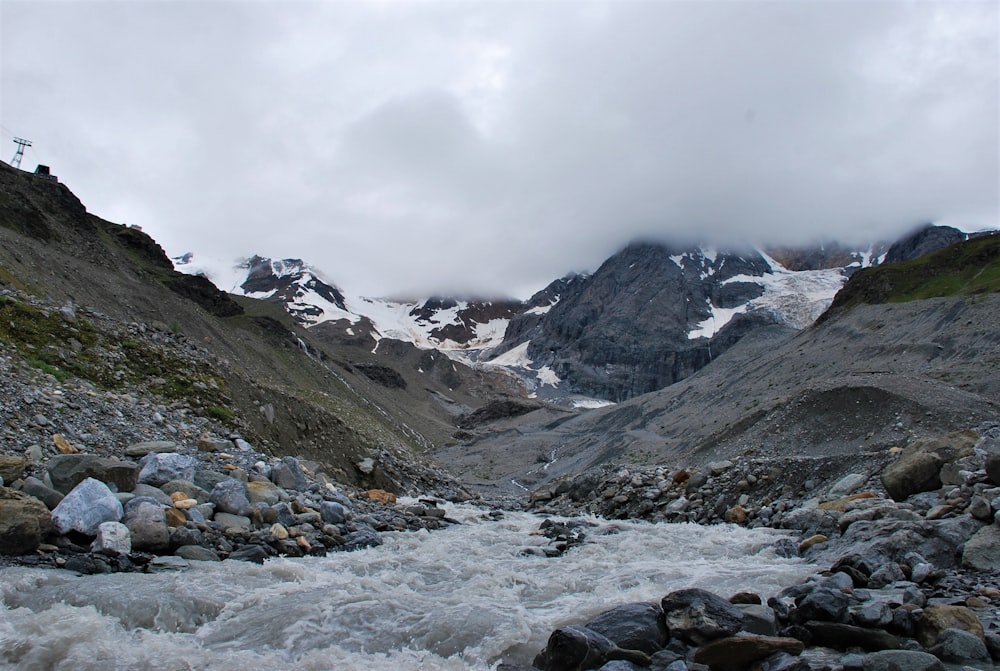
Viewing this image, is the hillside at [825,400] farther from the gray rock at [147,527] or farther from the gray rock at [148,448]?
the gray rock at [148,448]

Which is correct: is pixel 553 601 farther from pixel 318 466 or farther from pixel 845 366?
pixel 845 366

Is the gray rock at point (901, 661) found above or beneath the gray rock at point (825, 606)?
beneath

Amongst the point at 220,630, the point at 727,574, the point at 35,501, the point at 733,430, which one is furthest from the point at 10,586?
the point at 733,430

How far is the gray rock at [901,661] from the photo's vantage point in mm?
6754

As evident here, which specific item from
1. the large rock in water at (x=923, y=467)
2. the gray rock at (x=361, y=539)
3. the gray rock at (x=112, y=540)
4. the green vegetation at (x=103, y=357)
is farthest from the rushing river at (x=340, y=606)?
the green vegetation at (x=103, y=357)

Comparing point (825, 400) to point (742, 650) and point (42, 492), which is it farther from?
point (42, 492)

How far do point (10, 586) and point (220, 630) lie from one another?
10.4ft

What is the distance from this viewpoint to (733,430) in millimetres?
34156

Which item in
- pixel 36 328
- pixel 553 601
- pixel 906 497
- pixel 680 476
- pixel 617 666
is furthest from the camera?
pixel 680 476

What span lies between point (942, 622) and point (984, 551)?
371cm

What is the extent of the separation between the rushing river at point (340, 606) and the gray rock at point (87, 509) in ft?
3.99

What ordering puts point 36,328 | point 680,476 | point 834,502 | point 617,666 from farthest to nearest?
point 680,476 → point 36,328 → point 834,502 → point 617,666

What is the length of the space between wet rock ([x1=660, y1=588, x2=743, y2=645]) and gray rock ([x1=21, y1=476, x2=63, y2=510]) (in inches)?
432

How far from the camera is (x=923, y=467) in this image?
52.7 feet
